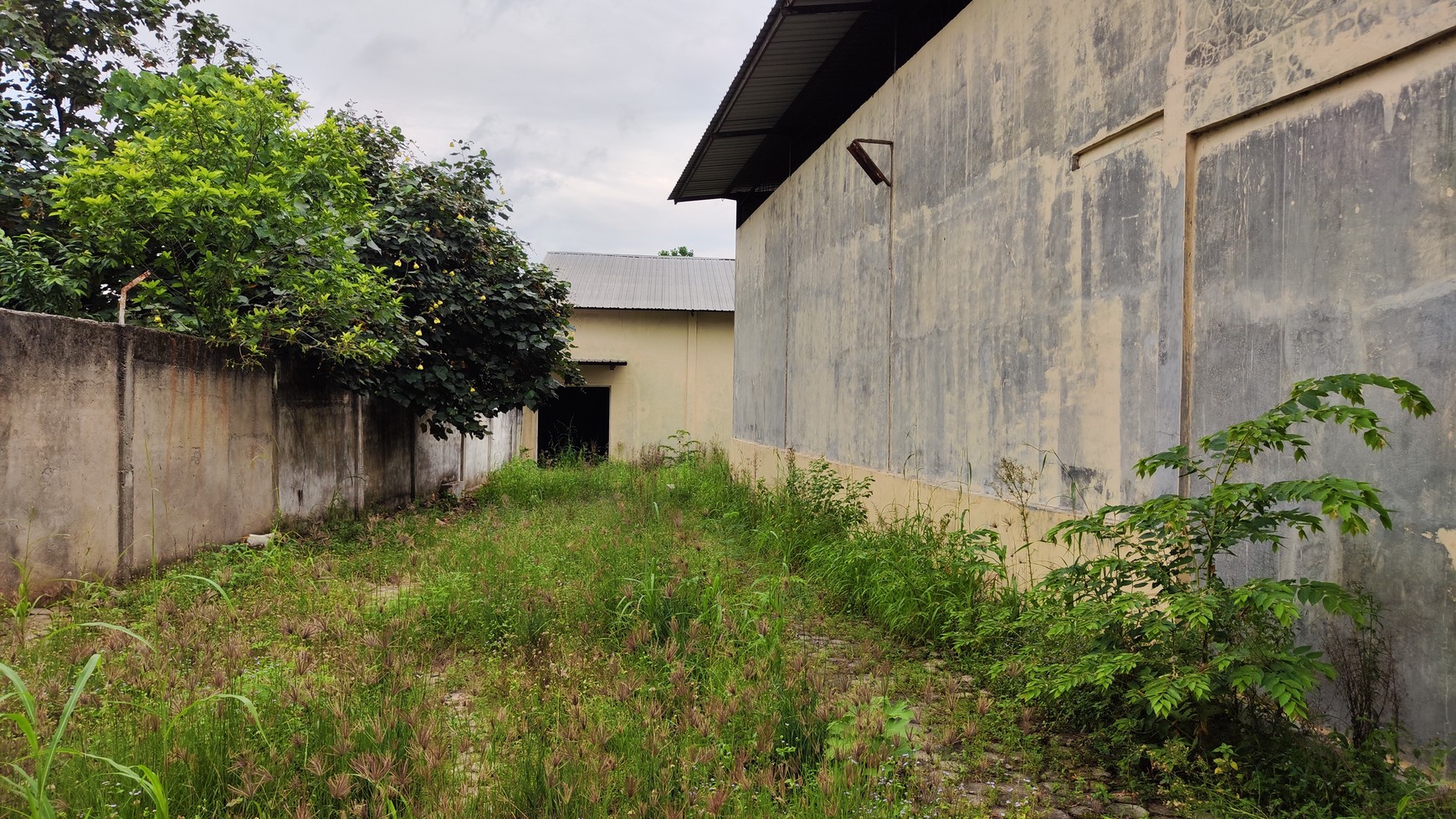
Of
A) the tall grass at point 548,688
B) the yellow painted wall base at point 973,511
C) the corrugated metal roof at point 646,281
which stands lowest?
the tall grass at point 548,688

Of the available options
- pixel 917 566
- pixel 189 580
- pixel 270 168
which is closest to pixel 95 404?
pixel 189 580

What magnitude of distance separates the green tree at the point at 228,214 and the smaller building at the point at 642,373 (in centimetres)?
1085

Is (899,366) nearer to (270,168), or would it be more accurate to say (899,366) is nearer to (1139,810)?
(1139,810)

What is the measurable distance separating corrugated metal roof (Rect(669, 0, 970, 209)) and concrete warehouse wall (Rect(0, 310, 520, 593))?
5540 mm

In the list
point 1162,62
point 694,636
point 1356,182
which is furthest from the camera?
point 1162,62

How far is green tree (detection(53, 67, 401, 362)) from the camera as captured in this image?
5.57m

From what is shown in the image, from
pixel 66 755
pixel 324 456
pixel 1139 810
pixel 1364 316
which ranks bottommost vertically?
pixel 1139 810

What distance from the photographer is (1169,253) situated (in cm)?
375

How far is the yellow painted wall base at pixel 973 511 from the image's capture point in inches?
185

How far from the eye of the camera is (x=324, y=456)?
7941 mm

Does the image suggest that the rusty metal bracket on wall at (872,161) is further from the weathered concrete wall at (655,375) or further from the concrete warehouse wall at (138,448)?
the weathered concrete wall at (655,375)

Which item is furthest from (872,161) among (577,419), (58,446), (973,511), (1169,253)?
(577,419)

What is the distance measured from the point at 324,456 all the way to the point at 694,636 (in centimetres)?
593

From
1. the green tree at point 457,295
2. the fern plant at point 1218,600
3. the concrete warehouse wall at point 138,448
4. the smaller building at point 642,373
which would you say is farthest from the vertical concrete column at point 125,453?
the smaller building at point 642,373
